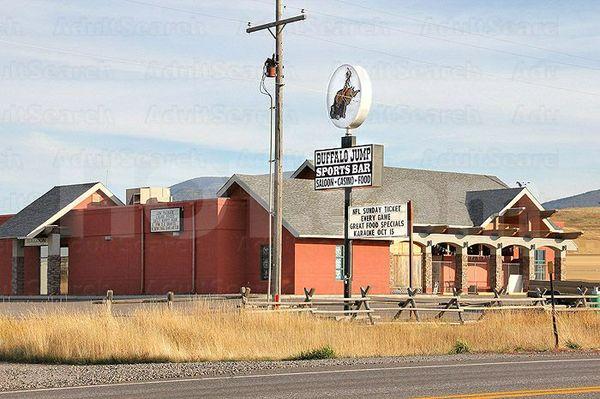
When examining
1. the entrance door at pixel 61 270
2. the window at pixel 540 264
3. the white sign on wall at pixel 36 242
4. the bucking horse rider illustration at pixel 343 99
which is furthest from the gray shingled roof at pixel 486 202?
the bucking horse rider illustration at pixel 343 99

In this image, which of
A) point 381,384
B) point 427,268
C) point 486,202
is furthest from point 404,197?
point 381,384

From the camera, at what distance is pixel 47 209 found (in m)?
56.4

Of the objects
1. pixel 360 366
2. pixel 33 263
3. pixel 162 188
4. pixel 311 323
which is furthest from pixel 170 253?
pixel 360 366

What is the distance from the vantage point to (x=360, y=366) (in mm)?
20719

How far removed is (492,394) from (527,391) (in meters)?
0.77

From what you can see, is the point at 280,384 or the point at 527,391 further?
the point at 280,384

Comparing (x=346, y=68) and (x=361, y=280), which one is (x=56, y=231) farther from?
(x=346, y=68)

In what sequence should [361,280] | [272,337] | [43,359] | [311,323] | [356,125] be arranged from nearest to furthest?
[43,359] → [272,337] → [311,323] → [356,125] → [361,280]

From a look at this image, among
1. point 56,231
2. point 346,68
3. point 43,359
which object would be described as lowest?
point 43,359

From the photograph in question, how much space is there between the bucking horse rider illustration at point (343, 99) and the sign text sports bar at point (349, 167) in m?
1.26

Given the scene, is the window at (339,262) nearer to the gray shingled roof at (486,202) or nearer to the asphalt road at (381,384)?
the gray shingled roof at (486,202)

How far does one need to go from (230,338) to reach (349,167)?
10798mm

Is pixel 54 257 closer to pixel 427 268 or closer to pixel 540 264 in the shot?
pixel 427 268

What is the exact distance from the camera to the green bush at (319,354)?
23203 millimetres
